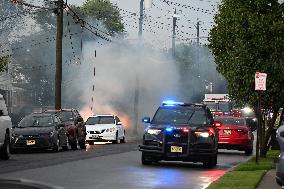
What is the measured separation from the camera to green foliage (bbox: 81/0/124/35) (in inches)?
4584

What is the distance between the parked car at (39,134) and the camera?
32156 mm

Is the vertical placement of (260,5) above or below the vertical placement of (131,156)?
above

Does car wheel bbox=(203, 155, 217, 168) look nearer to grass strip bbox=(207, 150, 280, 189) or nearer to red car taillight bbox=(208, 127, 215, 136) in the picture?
red car taillight bbox=(208, 127, 215, 136)

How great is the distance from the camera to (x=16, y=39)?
11644cm

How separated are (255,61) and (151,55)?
157ft

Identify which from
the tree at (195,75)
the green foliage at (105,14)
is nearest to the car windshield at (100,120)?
the tree at (195,75)

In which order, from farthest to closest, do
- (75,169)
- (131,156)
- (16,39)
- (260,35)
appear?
1. (16,39)
2. (131,156)
3. (260,35)
4. (75,169)

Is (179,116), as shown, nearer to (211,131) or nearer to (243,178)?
(211,131)

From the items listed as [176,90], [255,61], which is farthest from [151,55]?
[255,61]

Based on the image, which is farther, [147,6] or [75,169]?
[147,6]

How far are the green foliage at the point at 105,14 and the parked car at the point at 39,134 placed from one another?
8090cm

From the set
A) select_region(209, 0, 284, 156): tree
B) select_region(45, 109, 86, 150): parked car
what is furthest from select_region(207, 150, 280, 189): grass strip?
select_region(45, 109, 86, 150): parked car

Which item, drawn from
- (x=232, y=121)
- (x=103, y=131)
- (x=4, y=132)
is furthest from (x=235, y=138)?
(x=4, y=132)

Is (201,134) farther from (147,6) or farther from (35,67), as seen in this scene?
(35,67)
